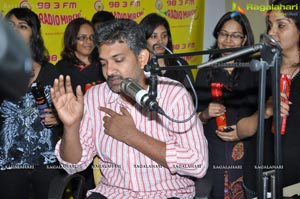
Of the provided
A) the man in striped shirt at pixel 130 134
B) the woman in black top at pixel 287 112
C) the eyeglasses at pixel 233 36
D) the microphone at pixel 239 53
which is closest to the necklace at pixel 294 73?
the woman in black top at pixel 287 112

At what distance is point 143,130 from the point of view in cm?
234

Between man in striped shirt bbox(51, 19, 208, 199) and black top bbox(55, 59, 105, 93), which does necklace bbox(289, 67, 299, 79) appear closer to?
man in striped shirt bbox(51, 19, 208, 199)

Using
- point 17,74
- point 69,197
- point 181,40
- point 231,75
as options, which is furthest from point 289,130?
point 181,40

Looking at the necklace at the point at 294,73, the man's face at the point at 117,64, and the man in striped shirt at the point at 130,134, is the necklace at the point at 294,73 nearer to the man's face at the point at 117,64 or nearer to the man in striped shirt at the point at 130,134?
the man in striped shirt at the point at 130,134

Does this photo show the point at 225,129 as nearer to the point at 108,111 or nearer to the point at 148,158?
the point at 148,158

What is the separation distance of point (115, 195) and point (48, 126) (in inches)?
31.4

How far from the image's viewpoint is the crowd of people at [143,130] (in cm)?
225

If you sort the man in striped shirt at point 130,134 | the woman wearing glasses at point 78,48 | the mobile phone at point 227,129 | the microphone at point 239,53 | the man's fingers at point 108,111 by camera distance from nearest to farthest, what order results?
1. the microphone at point 239,53
2. the man in striped shirt at point 130,134
3. the man's fingers at point 108,111
4. the mobile phone at point 227,129
5. the woman wearing glasses at point 78,48

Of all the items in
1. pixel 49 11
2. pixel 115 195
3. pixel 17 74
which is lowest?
pixel 115 195

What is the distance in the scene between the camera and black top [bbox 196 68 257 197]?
2.91m

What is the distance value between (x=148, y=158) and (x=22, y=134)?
100 cm

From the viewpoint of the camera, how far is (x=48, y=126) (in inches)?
115

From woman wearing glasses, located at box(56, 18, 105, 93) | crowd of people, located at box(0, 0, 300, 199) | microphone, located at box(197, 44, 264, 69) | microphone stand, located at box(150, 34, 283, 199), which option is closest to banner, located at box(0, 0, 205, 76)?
woman wearing glasses, located at box(56, 18, 105, 93)

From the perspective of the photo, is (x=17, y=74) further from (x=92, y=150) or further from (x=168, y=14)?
(x=168, y=14)
